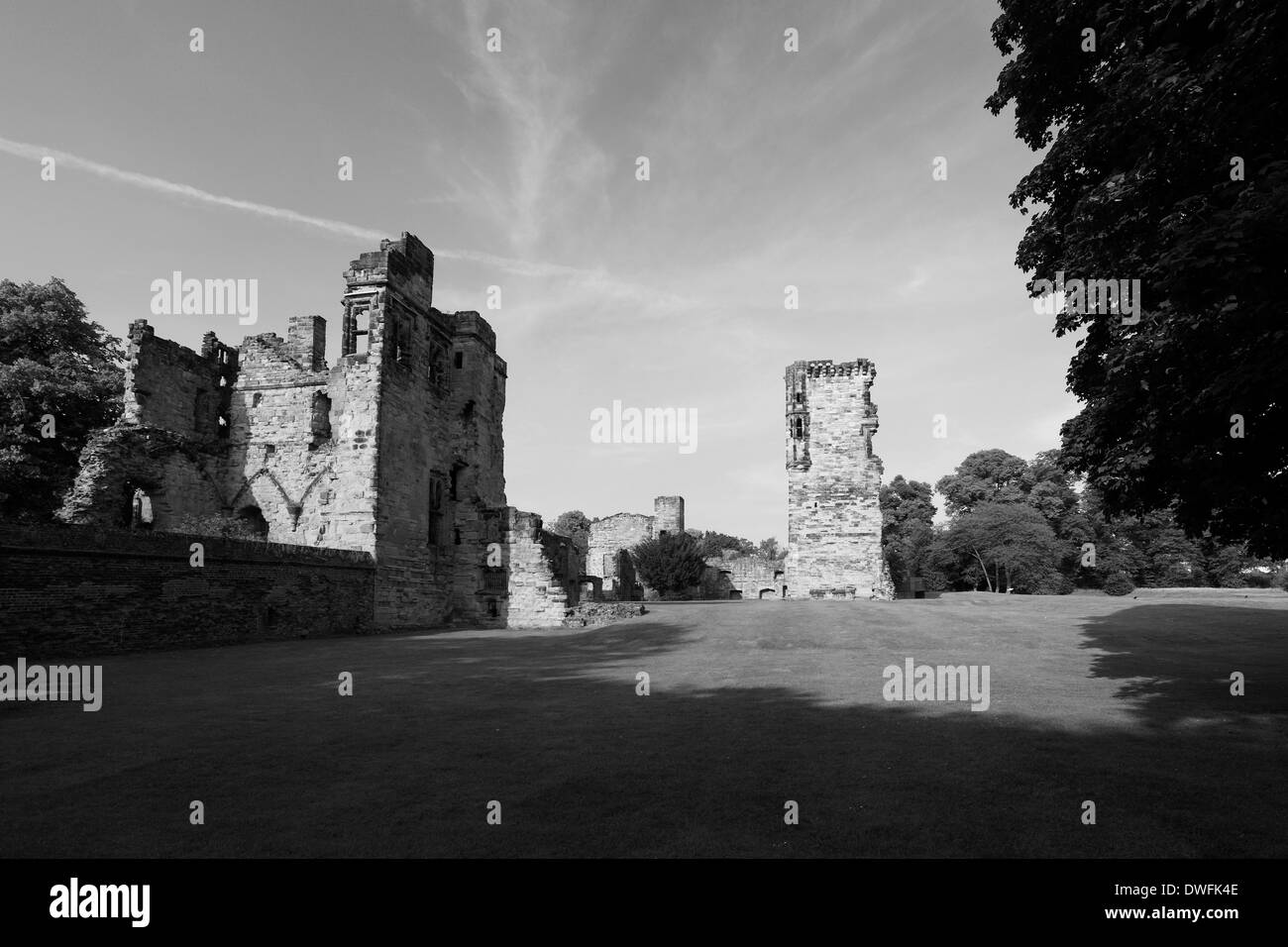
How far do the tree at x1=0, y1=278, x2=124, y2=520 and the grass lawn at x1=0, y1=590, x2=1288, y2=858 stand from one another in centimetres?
1752

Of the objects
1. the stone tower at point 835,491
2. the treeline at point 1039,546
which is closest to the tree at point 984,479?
the treeline at point 1039,546

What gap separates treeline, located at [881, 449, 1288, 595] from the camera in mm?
50562

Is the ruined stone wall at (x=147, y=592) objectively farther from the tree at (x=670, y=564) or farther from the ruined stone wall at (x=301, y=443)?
the tree at (x=670, y=564)

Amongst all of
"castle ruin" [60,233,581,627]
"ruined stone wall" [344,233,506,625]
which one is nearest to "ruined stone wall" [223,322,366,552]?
"castle ruin" [60,233,581,627]

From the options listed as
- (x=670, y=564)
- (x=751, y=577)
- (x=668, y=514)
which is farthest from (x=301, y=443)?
(x=751, y=577)

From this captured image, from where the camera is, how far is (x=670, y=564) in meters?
46.6

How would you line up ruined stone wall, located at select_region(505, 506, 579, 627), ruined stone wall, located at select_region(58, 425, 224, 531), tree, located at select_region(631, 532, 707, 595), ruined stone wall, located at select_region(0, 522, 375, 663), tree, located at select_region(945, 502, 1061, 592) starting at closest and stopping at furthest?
ruined stone wall, located at select_region(0, 522, 375, 663)
ruined stone wall, located at select_region(58, 425, 224, 531)
ruined stone wall, located at select_region(505, 506, 579, 627)
tree, located at select_region(631, 532, 707, 595)
tree, located at select_region(945, 502, 1061, 592)

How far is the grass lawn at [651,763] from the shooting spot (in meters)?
4.84

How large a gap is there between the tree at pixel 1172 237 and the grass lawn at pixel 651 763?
3.13 meters

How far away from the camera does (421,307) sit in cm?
2862

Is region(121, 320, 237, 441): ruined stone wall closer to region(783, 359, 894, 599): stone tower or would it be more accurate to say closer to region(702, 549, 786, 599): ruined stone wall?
region(783, 359, 894, 599): stone tower

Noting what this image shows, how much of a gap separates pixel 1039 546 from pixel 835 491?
1912 cm

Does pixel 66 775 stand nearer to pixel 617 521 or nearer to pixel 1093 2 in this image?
pixel 1093 2

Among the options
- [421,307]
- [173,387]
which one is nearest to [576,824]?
[421,307]
